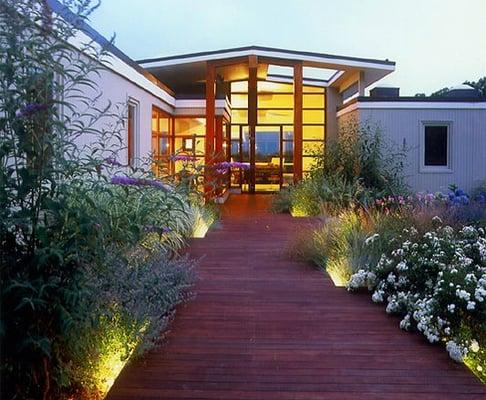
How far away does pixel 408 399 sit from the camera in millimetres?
4266

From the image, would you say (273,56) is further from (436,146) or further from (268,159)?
(436,146)

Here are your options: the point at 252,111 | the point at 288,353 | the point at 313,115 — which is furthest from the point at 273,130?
the point at 288,353

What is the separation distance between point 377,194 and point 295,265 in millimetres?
7176

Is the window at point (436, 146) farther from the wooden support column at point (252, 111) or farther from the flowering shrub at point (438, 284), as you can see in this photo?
the flowering shrub at point (438, 284)

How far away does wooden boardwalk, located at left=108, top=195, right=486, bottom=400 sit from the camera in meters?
4.42

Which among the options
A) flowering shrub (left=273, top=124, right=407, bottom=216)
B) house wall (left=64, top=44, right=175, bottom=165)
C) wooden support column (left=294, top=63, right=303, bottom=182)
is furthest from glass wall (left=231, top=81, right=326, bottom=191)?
house wall (left=64, top=44, right=175, bottom=165)

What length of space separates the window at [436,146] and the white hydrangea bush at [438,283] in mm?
11878

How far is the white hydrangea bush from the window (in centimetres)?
1188

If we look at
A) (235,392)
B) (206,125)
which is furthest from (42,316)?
(206,125)

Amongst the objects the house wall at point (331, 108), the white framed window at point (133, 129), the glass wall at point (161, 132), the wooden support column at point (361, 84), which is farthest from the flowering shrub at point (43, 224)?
the house wall at point (331, 108)

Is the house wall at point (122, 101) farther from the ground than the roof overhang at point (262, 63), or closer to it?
closer to it

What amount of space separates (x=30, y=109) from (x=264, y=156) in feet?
72.4

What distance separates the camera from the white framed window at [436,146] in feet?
65.2

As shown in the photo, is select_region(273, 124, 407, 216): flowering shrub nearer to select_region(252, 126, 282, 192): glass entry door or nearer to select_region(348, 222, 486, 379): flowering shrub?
select_region(252, 126, 282, 192): glass entry door
